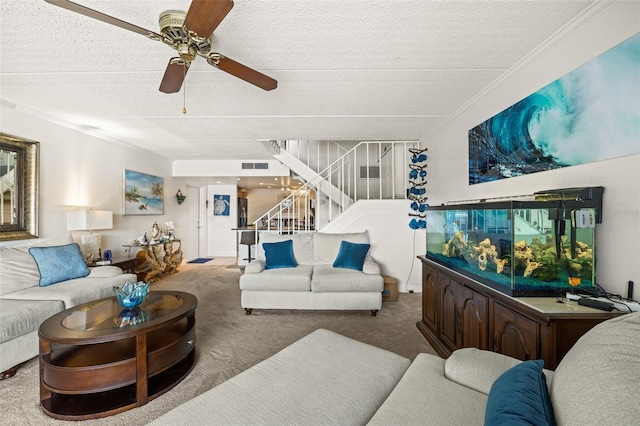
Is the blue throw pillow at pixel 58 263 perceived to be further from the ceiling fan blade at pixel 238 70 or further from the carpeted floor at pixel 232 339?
the ceiling fan blade at pixel 238 70

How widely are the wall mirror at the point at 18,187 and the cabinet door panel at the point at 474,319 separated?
4577mm

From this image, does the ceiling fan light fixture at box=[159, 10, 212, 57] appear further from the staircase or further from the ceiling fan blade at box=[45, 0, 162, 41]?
the staircase

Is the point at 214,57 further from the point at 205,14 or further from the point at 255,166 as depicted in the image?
the point at 255,166

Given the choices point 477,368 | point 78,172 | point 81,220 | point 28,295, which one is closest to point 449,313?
point 477,368

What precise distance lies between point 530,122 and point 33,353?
4.24m

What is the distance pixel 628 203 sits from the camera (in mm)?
1364

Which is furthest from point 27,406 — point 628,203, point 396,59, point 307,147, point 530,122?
point 307,147

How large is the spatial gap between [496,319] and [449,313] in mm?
588

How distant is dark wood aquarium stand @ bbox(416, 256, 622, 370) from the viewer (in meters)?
1.22

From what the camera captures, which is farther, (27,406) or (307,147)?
(307,147)

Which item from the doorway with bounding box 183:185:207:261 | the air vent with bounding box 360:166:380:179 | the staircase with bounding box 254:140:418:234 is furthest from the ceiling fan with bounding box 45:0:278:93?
the doorway with bounding box 183:185:207:261

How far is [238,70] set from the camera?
182cm

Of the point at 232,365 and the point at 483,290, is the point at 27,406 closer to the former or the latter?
the point at 232,365

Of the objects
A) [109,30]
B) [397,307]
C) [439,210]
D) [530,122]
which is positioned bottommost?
[397,307]
